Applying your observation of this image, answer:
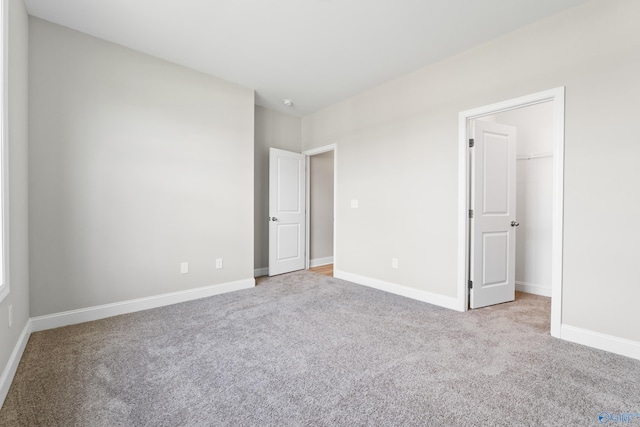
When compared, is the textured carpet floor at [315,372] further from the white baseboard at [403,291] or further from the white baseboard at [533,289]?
the white baseboard at [533,289]

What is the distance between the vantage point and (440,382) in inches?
66.6

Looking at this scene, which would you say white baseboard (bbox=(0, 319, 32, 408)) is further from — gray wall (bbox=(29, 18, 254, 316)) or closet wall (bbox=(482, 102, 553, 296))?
closet wall (bbox=(482, 102, 553, 296))

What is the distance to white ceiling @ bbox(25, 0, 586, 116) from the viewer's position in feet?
7.33

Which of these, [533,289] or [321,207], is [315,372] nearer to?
[533,289]

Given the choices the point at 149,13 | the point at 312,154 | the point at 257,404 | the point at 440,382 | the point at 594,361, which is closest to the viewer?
the point at 257,404

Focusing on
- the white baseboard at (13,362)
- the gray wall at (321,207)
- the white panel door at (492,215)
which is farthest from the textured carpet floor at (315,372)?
the gray wall at (321,207)

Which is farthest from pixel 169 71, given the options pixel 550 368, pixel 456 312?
pixel 550 368

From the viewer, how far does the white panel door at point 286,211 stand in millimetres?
4391

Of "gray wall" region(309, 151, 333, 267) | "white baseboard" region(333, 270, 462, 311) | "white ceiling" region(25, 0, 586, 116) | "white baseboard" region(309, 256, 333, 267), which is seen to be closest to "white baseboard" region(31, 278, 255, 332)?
"white baseboard" region(333, 270, 462, 311)

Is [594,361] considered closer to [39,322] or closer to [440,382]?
[440,382]

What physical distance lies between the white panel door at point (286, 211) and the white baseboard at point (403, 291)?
825 mm

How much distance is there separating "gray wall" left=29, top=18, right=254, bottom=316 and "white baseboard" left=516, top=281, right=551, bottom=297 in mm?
3677

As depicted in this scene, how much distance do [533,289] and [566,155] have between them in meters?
2.09

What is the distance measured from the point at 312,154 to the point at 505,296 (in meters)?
3.44
